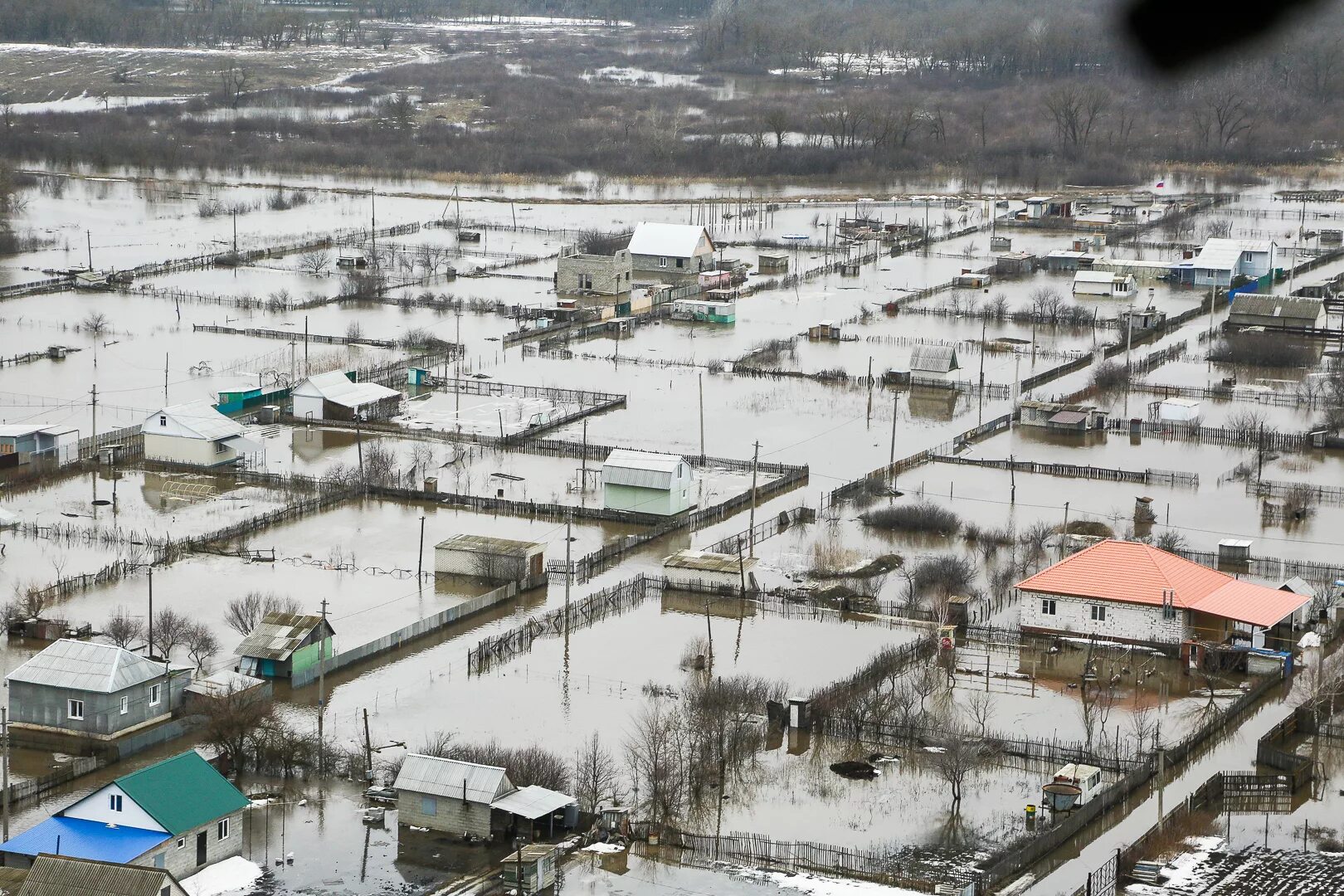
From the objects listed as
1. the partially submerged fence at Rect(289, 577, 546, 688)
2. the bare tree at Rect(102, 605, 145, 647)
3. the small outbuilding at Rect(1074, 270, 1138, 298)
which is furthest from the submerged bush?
the small outbuilding at Rect(1074, 270, 1138, 298)

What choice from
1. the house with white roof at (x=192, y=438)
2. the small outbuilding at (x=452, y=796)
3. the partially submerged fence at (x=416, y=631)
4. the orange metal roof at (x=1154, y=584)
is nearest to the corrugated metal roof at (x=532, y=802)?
the small outbuilding at (x=452, y=796)

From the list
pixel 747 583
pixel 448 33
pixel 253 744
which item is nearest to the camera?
pixel 253 744

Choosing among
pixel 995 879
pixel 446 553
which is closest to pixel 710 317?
pixel 446 553

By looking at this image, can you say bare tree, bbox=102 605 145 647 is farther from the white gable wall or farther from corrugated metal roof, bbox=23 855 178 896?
corrugated metal roof, bbox=23 855 178 896

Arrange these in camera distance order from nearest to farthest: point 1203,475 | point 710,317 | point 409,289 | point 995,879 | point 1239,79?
point 995,879 → point 1203,475 → point 710,317 → point 409,289 → point 1239,79

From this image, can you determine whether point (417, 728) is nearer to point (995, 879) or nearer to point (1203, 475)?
point (995, 879)

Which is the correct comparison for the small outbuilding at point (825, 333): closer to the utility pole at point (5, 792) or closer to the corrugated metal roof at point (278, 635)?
the corrugated metal roof at point (278, 635)
